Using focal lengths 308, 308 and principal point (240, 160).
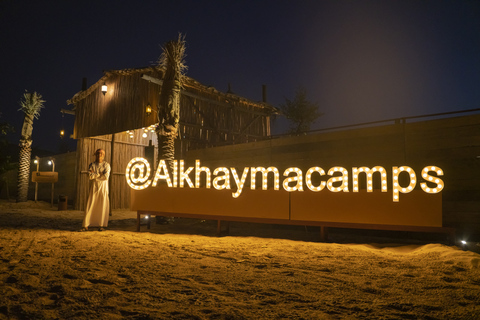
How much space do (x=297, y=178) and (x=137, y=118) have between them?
1012 centimetres

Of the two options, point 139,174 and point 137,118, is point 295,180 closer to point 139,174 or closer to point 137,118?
point 139,174

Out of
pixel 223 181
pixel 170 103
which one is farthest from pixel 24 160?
pixel 223 181

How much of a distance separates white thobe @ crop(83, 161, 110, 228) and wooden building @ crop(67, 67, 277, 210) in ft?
17.4

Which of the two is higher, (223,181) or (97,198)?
(223,181)

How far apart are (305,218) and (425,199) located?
102 inches

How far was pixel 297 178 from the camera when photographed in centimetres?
761

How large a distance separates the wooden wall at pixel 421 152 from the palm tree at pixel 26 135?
17818 mm

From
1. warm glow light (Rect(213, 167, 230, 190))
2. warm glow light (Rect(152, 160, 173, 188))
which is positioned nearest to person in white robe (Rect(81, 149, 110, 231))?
warm glow light (Rect(152, 160, 173, 188))

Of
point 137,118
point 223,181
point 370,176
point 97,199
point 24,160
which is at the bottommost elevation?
point 97,199

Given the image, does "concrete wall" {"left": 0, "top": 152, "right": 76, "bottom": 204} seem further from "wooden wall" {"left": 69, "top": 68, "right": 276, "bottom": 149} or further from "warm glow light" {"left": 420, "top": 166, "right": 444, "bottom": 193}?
"warm glow light" {"left": 420, "top": 166, "right": 444, "bottom": 193}

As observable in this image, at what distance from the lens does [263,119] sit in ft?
65.2

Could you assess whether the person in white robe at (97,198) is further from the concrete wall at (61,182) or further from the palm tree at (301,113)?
the palm tree at (301,113)

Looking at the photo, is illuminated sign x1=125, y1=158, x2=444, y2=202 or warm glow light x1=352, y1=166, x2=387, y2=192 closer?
illuminated sign x1=125, y1=158, x2=444, y2=202

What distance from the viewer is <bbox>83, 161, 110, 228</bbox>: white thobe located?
8586mm
